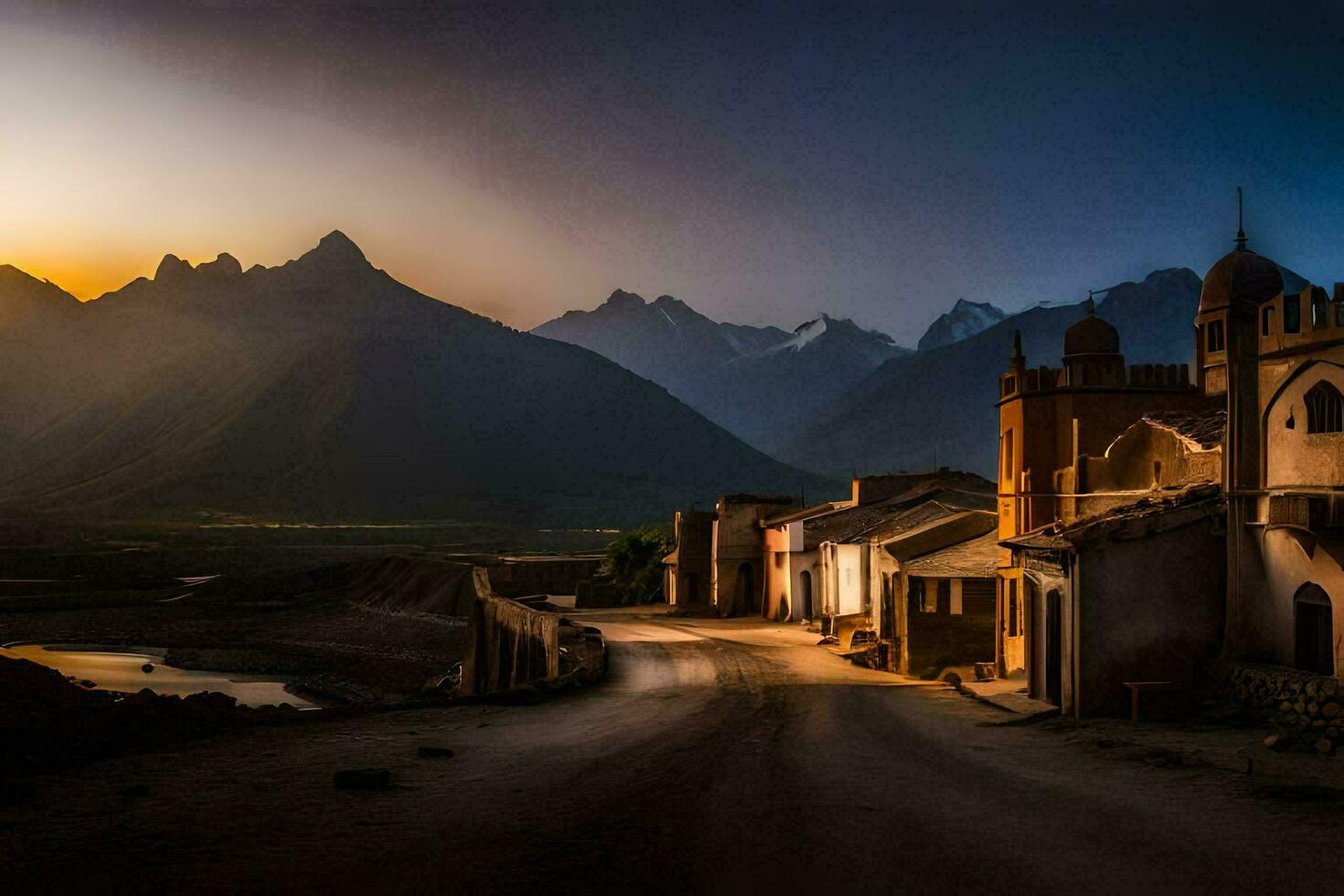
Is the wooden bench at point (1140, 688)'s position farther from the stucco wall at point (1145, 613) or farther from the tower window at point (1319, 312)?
the tower window at point (1319, 312)

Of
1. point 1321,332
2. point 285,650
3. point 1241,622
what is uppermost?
point 1321,332

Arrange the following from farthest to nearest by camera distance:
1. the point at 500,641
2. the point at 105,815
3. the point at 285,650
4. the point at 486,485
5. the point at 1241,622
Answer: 1. the point at 486,485
2. the point at 285,650
3. the point at 500,641
4. the point at 1241,622
5. the point at 105,815

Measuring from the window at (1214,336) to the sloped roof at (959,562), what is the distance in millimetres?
7448

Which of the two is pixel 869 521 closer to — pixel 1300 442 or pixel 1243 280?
pixel 1243 280

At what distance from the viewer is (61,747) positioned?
679 inches

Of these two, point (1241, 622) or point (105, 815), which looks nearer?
point (105, 815)

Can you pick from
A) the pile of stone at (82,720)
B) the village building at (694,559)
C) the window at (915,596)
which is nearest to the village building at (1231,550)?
the window at (915,596)

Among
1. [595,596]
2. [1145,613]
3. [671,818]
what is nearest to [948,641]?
[1145,613]

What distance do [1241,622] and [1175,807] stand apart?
24.7 ft

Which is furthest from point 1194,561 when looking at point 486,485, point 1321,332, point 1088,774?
point 486,485

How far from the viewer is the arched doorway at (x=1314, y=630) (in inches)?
724

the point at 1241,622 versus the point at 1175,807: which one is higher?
the point at 1241,622

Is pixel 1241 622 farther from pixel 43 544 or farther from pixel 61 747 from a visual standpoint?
pixel 43 544

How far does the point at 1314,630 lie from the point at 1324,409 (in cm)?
354
